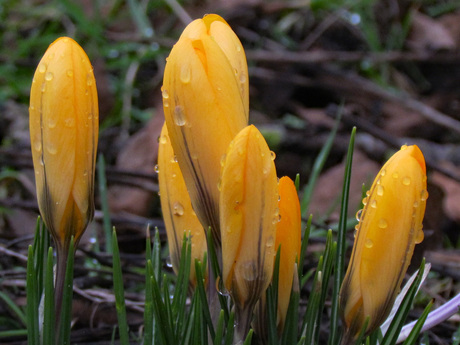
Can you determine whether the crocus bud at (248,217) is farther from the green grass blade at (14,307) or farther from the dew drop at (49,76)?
the green grass blade at (14,307)

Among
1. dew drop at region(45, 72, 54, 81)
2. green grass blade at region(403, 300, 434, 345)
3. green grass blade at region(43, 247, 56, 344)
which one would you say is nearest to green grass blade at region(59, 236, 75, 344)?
green grass blade at region(43, 247, 56, 344)

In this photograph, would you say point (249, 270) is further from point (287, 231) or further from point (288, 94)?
point (288, 94)

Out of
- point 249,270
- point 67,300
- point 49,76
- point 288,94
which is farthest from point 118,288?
point 288,94

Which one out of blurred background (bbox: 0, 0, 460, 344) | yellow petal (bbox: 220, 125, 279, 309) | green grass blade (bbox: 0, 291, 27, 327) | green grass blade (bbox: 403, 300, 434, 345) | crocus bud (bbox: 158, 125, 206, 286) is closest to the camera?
yellow petal (bbox: 220, 125, 279, 309)

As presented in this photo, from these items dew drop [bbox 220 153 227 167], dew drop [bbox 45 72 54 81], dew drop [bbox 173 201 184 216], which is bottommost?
dew drop [bbox 173 201 184 216]

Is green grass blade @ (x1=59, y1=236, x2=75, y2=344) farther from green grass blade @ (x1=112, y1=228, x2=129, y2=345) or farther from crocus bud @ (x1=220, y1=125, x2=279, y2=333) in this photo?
crocus bud @ (x1=220, y1=125, x2=279, y2=333)

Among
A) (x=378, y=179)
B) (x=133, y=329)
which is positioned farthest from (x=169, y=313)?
(x=133, y=329)

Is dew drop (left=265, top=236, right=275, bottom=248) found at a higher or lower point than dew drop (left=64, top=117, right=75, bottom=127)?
lower
